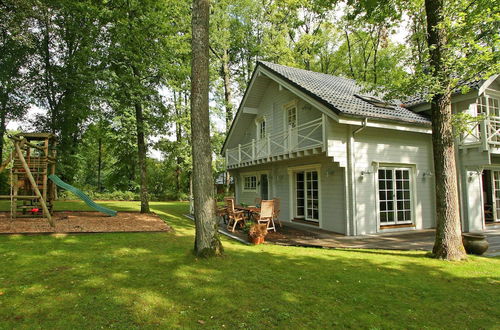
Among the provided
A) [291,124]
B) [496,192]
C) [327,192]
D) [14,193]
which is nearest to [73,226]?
[14,193]

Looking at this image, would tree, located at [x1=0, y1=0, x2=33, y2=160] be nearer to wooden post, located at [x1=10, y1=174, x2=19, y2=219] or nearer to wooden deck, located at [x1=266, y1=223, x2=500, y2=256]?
wooden post, located at [x1=10, y1=174, x2=19, y2=219]

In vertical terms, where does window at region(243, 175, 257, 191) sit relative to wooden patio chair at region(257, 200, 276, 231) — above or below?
above

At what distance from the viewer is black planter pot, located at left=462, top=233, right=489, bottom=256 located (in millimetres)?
6574

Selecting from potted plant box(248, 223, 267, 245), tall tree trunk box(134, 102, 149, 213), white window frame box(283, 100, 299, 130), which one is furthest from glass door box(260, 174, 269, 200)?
potted plant box(248, 223, 267, 245)

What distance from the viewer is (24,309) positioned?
11.3 feet

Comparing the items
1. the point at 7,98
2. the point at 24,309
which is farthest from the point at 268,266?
the point at 7,98

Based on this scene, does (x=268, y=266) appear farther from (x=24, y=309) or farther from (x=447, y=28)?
(x=447, y=28)

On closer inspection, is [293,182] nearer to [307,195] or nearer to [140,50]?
[307,195]

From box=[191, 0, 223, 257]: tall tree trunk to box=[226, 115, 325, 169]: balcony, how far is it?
15.5 ft

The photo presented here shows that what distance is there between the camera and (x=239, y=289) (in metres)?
4.25

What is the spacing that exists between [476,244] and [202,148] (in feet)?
22.3

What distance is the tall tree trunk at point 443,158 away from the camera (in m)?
6.09

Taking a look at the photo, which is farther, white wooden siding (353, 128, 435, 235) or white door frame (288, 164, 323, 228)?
white door frame (288, 164, 323, 228)

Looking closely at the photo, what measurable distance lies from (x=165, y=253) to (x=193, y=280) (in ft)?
6.69
